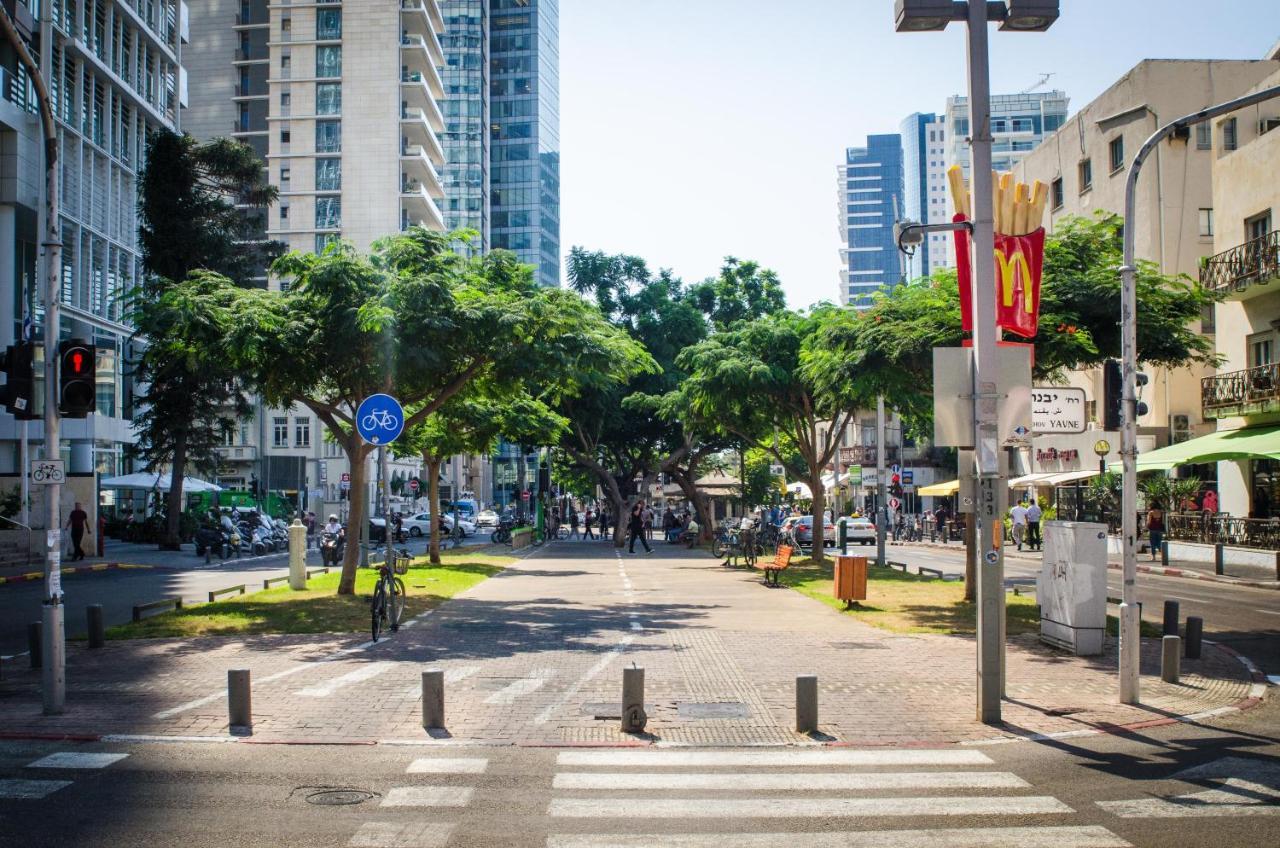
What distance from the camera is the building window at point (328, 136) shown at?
8150cm

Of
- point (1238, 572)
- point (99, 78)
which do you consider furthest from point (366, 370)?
point (99, 78)

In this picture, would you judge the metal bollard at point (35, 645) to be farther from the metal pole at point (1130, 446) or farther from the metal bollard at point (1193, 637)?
the metal bollard at point (1193, 637)

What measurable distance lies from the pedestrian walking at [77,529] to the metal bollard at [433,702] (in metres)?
29.7

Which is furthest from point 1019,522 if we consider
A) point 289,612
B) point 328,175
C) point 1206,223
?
point 328,175

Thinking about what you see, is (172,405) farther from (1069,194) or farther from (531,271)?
(1069,194)

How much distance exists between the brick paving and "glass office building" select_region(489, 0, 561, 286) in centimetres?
10721

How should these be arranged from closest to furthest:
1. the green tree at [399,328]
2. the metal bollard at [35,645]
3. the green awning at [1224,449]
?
the metal bollard at [35,645] → the green tree at [399,328] → the green awning at [1224,449]

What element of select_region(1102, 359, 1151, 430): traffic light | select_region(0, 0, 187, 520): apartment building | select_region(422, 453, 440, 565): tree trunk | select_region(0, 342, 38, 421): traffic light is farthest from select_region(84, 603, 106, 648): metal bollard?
select_region(0, 0, 187, 520): apartment building

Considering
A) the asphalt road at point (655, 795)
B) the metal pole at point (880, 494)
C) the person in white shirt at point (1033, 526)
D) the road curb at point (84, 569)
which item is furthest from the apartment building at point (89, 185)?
the asphalt road at point (655, 795)

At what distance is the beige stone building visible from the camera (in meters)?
29.9

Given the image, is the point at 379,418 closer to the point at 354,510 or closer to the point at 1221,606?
the point at 354,510

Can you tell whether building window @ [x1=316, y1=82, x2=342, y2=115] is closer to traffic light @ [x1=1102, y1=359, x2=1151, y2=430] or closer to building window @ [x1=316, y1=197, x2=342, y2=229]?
building window @ [x1=316, y1=197, x2=342, y2=229]

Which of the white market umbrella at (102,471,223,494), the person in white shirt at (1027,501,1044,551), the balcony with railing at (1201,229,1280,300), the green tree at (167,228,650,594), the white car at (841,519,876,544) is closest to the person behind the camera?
the green tree at (167,228,650,594)

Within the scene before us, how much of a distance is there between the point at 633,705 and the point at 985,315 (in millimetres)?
4591
